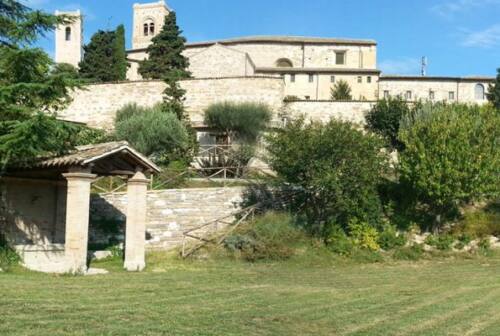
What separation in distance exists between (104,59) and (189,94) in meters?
12.3

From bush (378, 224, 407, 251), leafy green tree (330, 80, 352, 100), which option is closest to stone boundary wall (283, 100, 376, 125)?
leafy green tree (330, 80, 352, 100)

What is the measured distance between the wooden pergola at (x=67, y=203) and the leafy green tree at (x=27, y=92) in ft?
2.84

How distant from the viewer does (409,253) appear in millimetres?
23781

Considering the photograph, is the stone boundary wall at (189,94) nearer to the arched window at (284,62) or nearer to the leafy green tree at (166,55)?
the leafy green tree at (166,55)

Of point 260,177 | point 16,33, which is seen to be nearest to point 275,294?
point 16,33

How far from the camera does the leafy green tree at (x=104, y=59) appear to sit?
53219mm

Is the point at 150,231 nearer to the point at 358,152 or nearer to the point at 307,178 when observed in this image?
the point at 307,178

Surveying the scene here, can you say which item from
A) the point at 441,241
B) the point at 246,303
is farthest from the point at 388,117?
the point at 246,303

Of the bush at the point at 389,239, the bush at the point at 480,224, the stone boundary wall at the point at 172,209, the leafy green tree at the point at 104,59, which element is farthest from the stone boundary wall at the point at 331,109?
the bush at the point at 389,239

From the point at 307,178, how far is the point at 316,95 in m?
39.3

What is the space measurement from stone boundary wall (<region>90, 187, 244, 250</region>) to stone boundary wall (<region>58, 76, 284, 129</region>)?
719 inches

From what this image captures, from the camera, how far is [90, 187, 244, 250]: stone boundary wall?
78.8 ft

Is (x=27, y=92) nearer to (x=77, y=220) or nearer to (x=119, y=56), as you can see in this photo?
(x=77, y=220)

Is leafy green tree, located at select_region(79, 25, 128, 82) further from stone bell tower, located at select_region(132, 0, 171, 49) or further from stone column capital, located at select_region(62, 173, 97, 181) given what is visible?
stone column capital, located at select_region(62, 173, 97, 181)
